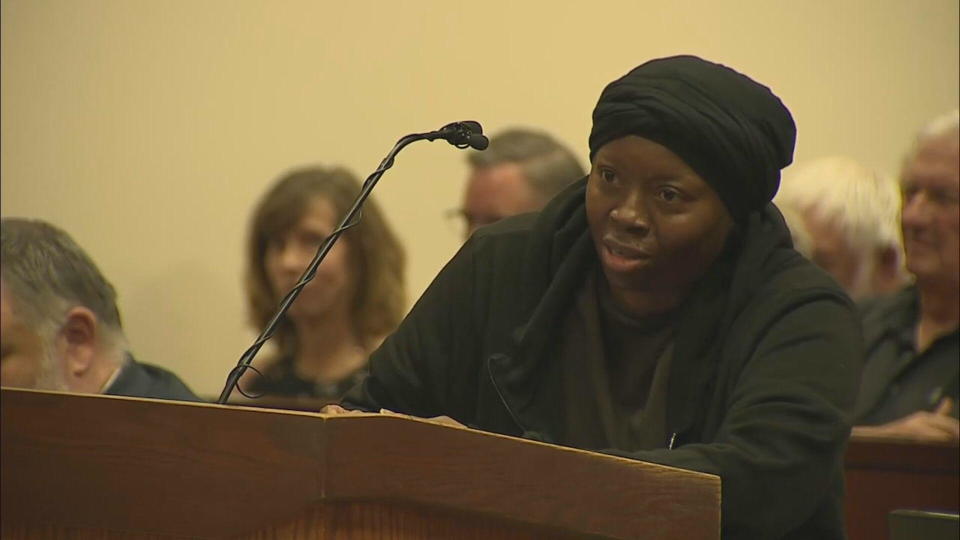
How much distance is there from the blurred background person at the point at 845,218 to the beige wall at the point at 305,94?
2.73ft

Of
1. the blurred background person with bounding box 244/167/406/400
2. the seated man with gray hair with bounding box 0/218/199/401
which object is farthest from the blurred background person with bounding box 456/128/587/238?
the seated man with gray hair with bounding box 0/218/199/401

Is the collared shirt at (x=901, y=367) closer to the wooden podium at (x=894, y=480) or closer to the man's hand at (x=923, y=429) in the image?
the man's hand at (x=923, y=429)

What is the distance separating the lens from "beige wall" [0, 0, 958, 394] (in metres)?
5.67

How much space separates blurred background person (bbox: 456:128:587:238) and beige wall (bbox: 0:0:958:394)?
118 centimetres

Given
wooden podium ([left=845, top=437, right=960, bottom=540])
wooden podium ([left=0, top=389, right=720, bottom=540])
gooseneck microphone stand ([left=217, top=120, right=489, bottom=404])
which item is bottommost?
wooden podium ([left=845, top=437, right=960, bottom=540])

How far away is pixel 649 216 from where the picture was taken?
7.76 ft

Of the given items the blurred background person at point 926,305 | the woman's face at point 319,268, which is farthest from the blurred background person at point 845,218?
the woman's face at point 319,268

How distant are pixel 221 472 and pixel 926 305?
292 cm

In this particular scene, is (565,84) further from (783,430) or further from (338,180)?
(783,430)

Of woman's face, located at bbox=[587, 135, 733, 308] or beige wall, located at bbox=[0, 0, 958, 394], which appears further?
beige wall, located at bbox=[0, 0, 958, 394]

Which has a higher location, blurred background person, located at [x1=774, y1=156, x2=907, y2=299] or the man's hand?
blurred background person, located at [x1=774, y1=156, x2=907, y2=299]

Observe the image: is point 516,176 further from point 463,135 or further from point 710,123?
point 463,135

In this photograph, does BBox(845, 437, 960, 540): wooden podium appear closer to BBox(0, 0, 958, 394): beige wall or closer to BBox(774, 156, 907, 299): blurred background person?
BBox(774, 156, 907, 299): blurred background person

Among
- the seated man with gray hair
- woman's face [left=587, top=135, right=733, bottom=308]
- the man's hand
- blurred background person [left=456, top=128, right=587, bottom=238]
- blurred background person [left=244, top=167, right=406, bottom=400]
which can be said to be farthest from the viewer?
blurred background person [left=244, top=167, right=406, bottom=400]
